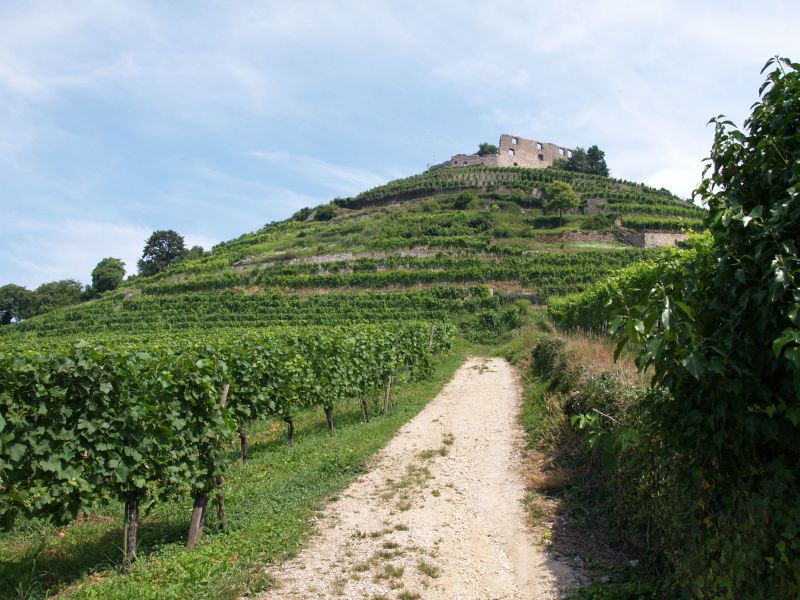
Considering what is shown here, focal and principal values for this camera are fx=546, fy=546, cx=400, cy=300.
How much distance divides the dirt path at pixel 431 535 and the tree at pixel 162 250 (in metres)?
91.2

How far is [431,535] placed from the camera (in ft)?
20.6

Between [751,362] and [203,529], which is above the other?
[751,362]

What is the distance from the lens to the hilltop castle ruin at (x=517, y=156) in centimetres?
9550

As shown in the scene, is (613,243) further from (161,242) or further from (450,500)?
(161,242)

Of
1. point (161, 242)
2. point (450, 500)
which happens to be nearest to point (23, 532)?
point (450, 500)

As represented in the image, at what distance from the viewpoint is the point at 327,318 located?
133 ft

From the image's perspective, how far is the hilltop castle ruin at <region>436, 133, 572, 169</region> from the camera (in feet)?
313

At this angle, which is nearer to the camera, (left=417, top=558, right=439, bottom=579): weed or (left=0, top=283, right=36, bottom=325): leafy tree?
(left=417, top=558, right=439, bottom=579): weed

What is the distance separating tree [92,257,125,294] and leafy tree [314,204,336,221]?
32101 mm

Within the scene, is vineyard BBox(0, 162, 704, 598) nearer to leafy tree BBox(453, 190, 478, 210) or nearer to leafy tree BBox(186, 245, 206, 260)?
leafy tree BBox(453, 190, 478, 210)

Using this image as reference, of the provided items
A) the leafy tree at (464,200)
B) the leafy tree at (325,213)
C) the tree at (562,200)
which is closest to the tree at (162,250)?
the leafy tree at (325,213)

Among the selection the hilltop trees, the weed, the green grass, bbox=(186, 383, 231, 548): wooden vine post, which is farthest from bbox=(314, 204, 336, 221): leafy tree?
the weed

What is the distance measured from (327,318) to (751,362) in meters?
38.2

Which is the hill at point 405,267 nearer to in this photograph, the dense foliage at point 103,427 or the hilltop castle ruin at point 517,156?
the hilltop castle ruin at point 517,156
